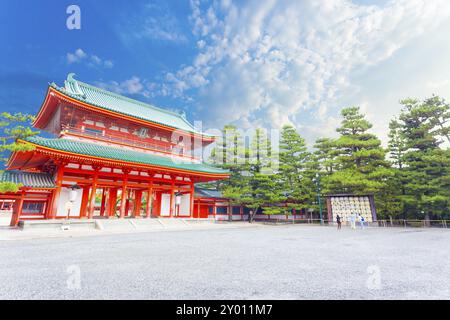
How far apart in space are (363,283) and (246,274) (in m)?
2.01

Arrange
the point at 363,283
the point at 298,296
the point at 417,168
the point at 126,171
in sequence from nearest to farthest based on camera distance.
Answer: the point at 298,296 → the point at 363,283 → the point at 126,171 → the point at 417,168

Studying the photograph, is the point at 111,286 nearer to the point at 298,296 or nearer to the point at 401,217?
the point at 298,296

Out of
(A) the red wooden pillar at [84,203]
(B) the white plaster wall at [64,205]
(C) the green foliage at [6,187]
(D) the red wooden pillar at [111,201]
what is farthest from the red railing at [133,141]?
(C) the green foliage at [6,187]

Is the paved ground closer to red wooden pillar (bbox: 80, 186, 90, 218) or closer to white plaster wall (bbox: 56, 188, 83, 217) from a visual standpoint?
white plaster wall (bbox: 56, 188, 83, 217)

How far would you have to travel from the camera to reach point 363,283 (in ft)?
12.3

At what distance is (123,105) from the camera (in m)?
22.0

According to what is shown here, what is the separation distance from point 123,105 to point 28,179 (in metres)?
11.2

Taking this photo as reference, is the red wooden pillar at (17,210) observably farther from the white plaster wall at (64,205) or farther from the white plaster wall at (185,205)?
the white plaster wall at (185,205)

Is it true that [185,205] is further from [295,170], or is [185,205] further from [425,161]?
[425,161]

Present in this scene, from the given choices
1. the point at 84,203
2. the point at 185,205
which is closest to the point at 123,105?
the point at 84,203

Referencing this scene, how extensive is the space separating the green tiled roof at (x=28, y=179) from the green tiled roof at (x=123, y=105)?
6.92 metres

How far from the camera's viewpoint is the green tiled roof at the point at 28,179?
12188mm

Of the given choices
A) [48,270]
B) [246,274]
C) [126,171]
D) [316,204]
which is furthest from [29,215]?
[316,204]
